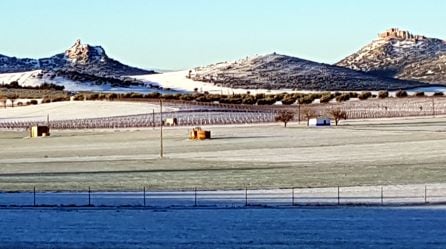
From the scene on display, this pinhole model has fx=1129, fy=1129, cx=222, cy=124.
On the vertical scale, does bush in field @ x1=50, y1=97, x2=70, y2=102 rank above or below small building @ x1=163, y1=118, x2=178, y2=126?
above

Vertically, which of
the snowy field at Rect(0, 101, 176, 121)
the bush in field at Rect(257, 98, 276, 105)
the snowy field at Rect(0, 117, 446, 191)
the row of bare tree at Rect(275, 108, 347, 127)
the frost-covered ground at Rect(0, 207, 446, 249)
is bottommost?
the frost-covered ground at Rect(0, 207, 446, 249)

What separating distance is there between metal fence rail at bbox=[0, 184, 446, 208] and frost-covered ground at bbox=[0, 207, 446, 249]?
2.27 metres

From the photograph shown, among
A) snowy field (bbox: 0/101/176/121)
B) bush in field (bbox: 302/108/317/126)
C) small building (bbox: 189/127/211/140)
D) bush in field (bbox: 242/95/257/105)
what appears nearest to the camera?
small building (bbox: 189/127/211/140)

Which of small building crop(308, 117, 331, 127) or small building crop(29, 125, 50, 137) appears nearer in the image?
small building crop(29, 125, 50, 137)

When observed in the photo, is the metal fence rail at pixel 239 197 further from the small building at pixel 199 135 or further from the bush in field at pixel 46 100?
the bush in field at pixel 46 100

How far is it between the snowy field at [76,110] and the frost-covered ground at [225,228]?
10344 centimetres

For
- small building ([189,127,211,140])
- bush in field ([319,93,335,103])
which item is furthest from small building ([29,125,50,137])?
bush in field ([319,93,335,103])

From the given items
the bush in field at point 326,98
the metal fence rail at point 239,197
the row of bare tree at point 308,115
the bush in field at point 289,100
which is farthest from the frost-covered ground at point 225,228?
the bush in field at point 289,100

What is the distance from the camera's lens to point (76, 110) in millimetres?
154250

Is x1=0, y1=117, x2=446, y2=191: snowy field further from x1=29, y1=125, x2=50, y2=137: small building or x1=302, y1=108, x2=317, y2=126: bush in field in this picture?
x1=302, y1=108, x2=317, y2=126: bush in field

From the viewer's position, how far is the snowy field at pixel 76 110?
148625 millimetres

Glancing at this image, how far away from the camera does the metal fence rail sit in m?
47.0

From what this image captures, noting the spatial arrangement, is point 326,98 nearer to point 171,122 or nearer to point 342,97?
point 342,97

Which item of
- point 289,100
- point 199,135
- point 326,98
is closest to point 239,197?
point 199,135
